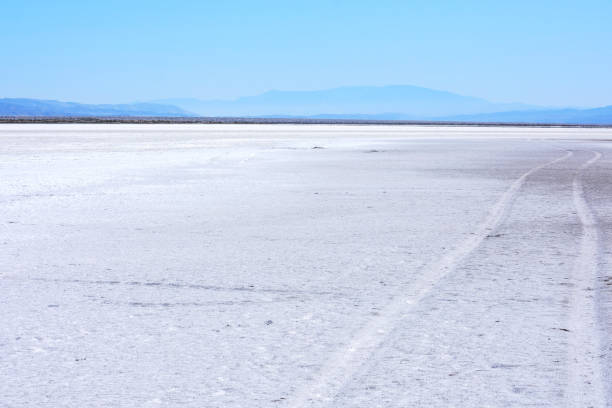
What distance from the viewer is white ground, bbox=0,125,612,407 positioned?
392 cm

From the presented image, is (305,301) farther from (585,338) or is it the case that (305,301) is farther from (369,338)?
(585,338)

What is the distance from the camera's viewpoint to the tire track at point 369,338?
3.78 m

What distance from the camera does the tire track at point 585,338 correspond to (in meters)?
3.80

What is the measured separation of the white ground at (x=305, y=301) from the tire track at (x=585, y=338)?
1 cm

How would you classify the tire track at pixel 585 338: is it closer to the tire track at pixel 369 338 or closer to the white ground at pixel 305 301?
the white ground at pixel 305 301

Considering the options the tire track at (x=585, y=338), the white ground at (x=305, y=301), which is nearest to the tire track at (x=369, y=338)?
the white ground at (x=305, y=301)

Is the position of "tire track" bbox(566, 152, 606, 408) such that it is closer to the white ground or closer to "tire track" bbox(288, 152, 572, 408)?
the white ground

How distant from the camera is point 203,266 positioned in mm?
7035

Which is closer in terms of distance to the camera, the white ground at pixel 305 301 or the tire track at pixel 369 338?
the tire track at pixel 369 338

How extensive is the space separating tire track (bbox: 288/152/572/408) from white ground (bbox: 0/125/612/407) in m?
0.02

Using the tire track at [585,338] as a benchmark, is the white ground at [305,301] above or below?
below

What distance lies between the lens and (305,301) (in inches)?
225

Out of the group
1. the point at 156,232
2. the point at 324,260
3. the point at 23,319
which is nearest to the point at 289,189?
the point at 156,232

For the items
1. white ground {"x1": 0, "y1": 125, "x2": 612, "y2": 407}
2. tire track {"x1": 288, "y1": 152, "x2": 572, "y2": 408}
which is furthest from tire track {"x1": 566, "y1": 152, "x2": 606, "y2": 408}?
tire track {"x1": 288, "y1": 152, "x2": 572, "y2": 408}
